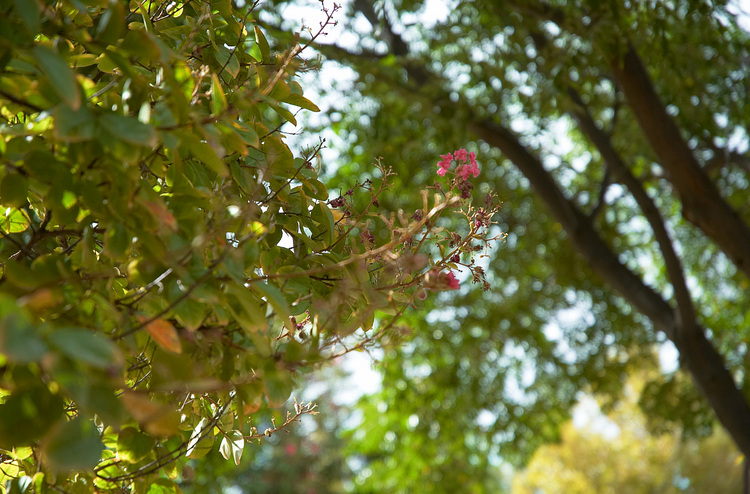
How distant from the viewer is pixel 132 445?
31.6 inches

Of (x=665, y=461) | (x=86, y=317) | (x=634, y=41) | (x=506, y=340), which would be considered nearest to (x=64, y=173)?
(x=86, y=317)

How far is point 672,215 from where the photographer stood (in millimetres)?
5734

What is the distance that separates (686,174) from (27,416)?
314 cm

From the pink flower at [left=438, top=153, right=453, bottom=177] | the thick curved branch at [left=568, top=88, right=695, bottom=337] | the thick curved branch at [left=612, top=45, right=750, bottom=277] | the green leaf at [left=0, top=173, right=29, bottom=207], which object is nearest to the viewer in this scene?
the green leaf at [left=0, top=173, right=29, bottom=207]

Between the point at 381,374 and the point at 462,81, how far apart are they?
8.72 feet

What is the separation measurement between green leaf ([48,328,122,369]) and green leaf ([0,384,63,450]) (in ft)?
0.45

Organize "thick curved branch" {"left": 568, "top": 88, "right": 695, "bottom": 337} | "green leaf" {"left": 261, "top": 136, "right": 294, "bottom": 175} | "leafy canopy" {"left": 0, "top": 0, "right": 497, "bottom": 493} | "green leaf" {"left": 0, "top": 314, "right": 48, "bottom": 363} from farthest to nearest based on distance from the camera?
"thick curved branch" {"left": 568, "top": 88, "right": 695, "bottom": 337}
"green leaf" {"left": 261, "top": 136, "right": 294, "bottom": 175}
"leafy canopy" {"left": 0, "top": 0, "right": 497, "bottom": 493}
"green leaf" {"left": 0, "top": 314, "right": 48, "bottom": 363}

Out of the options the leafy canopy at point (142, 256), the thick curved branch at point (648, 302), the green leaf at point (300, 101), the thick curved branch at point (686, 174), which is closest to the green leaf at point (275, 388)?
the leafy canopy at point (142, 256)

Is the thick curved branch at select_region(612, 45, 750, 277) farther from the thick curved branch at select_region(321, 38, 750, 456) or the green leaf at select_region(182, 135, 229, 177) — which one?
the green leaf at select_region(182, 135, 229, 177)

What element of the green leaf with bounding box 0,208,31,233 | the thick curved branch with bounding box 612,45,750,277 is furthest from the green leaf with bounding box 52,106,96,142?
the thick curved branch with bounding box 612,45,750,277

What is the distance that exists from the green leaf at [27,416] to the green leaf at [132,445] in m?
0.23

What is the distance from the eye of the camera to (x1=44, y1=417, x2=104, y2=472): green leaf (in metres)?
0.49

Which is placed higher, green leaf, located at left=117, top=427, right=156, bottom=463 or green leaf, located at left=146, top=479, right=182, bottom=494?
green leaf, located at left=117, top=427, right=156, bottom=463

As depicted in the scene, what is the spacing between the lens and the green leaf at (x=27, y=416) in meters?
0.56
